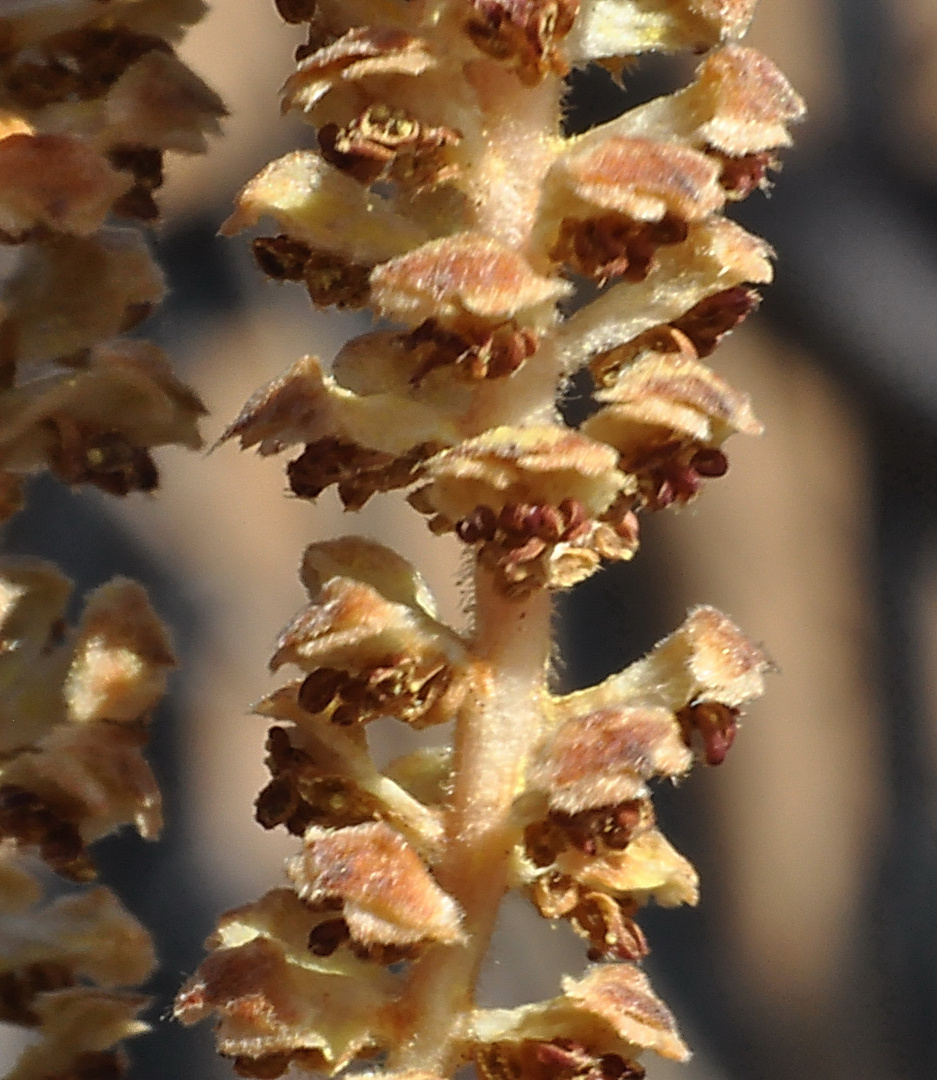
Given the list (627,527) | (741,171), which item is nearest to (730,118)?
(741,171)

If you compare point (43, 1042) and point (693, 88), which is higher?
point (693, 88)

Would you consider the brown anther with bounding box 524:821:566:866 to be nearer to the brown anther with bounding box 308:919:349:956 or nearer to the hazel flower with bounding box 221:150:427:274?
the brown anther with bounding box 308:919:349:956

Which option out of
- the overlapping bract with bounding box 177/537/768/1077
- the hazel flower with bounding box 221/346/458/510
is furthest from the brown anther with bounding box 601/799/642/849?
the hazel flower with bounding box 221/346/458/510

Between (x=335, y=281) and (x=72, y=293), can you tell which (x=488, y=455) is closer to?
(x=335, y=281)

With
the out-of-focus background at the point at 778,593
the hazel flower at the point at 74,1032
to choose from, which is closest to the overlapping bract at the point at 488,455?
the hazel flower at the point at 74,1032

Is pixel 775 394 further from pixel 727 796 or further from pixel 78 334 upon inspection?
pixel 78 334

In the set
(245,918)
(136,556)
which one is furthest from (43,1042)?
(136,556)
